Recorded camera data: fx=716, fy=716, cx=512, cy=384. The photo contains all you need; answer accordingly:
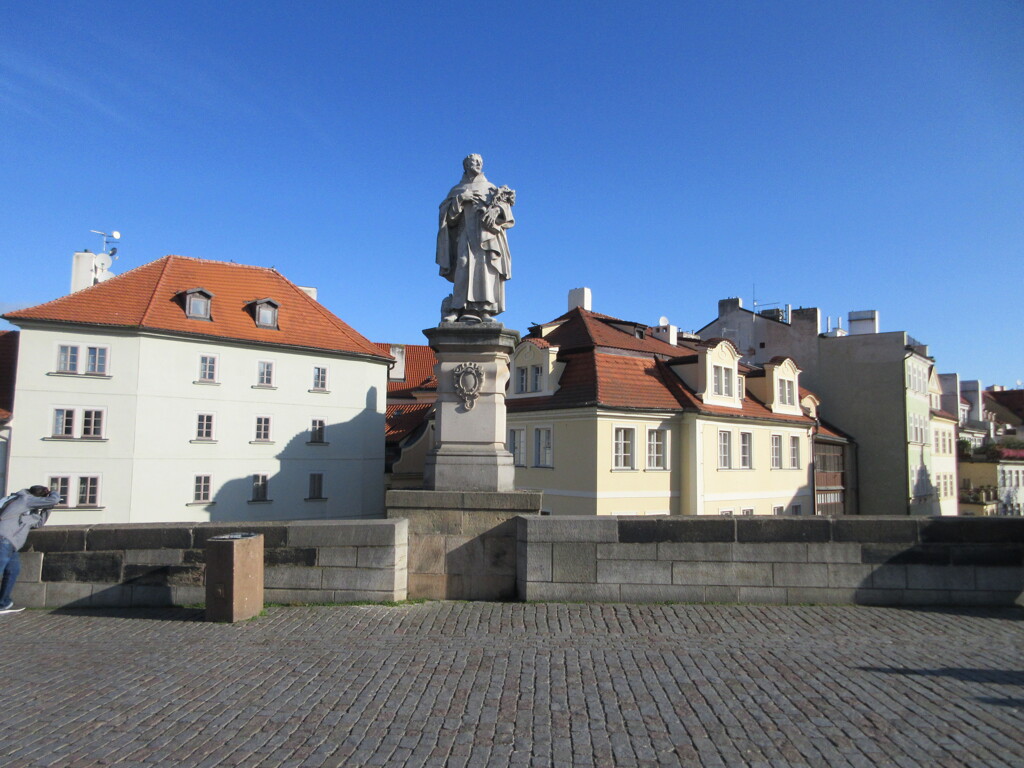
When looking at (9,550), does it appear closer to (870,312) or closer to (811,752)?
(811,752)

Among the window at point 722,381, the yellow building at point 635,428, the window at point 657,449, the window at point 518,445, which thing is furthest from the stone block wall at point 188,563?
the window at point 722,381

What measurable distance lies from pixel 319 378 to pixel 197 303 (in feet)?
21.9

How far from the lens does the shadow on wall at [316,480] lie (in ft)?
109

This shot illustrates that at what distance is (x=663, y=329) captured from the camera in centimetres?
3647

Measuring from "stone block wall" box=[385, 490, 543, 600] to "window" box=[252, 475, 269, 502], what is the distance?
28.3 metres

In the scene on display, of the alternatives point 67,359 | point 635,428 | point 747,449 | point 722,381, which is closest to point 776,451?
point 747,449

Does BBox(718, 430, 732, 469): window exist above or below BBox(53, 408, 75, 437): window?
below

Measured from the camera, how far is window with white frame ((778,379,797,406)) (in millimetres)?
32469

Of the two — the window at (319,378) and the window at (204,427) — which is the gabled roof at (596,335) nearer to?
the window at (319,378)

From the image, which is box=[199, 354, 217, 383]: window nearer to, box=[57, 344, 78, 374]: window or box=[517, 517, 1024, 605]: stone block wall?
box=[57, 344, 78, 374]: window

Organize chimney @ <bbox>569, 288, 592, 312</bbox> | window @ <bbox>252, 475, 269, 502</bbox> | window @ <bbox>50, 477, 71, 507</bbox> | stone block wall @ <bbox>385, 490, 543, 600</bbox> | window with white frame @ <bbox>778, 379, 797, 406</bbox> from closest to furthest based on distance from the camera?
1. stone block wall @ <bbox>385, 490, 543, 600</bbox>
2. window @ <bbox>50, 477, 71, 507</bbox>
3. window with white frame @ <bbox>778, 379, 797, 406</bbox>
4. window @ <bbox>252, 475, 269, 502</bbox>
5. chimney @ <bbox>569, 288, 592, 312</bbox>

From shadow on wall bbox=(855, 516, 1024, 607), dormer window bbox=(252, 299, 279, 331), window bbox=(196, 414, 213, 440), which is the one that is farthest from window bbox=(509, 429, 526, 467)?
shadow on wall bbox=(855, 516, 1024, 607)

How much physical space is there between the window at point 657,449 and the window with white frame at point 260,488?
18.4 meters

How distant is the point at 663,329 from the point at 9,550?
32259 millimetres
